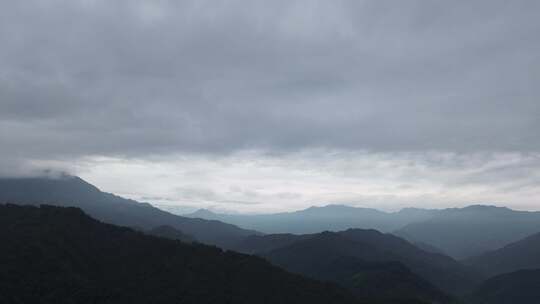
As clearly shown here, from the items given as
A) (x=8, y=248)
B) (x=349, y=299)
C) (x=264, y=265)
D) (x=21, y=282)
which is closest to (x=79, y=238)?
(x=8, y=248)

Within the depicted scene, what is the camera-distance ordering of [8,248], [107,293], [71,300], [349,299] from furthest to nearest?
[349,299], [8,248], [107,293], [71,300]

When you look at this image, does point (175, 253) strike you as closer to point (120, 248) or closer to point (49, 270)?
point (120, 248)

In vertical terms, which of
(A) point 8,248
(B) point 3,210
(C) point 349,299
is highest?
(B) point 3,210

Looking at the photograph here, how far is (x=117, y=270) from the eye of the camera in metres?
118

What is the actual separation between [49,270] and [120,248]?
25037 mm

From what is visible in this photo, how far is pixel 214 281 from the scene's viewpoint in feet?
397

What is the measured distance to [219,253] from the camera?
142250mm

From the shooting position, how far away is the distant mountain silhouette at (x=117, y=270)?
4035 inches

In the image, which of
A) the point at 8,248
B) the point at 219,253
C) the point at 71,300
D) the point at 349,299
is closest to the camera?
the point at 71,300

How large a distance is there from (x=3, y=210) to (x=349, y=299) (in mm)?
101404

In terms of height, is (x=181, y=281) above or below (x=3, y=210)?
below

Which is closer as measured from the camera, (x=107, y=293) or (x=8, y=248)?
(x=107, y=293)

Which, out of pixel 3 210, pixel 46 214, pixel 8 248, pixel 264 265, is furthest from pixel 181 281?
pixel 3 210

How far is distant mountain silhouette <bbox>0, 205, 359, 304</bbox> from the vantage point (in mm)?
102500
